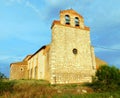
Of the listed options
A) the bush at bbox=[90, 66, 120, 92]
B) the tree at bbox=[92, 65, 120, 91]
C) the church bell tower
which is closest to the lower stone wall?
the church bell tower

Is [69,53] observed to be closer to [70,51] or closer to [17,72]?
[70,51]

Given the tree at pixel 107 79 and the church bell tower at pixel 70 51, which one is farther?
the church bell tower at pixel 70 51

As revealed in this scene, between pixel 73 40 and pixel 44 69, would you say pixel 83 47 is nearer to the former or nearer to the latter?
pixel 73 40

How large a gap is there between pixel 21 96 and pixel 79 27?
621 inches

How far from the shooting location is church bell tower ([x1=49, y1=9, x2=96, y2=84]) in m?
22.2

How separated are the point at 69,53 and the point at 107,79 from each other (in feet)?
22.8

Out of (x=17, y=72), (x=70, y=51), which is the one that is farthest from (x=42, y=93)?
(x=17, y=72)

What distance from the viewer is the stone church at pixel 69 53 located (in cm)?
2220

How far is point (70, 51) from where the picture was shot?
23250mm

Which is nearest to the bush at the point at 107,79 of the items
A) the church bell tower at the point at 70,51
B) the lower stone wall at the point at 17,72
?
the church bell tower at the point at 70,51

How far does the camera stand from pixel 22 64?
36.0m

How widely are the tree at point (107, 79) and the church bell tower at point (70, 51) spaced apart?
4.93m

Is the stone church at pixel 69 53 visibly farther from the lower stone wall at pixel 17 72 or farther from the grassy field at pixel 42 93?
the lower stone wall at pixel 17 72

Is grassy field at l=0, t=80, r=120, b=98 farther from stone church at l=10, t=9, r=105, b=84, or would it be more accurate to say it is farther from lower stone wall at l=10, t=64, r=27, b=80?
lower stone wall at l=10, t=64, r=27, b=80
